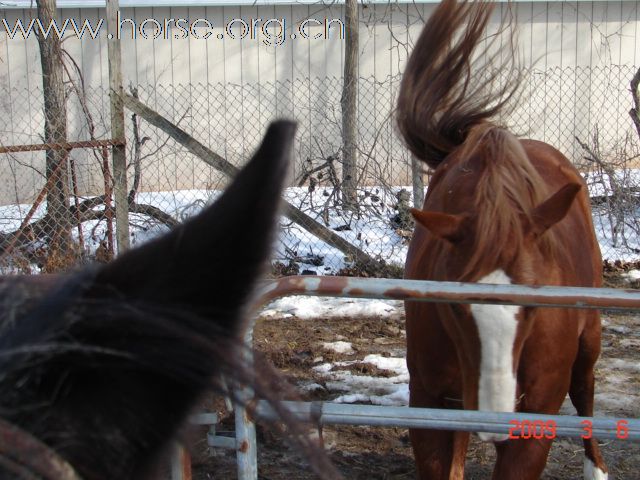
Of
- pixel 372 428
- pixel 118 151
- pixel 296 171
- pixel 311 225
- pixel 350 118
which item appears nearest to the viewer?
pixel 372 428

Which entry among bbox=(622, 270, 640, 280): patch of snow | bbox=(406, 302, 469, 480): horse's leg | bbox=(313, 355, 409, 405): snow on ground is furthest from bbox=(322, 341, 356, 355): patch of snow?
bbox=(622, 270, 640, 280): patch of snow

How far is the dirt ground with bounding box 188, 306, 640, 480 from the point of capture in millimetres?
3447

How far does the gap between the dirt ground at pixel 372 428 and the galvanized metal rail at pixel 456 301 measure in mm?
890

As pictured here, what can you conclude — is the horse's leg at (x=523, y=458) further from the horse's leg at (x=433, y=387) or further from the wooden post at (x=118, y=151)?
the wooden post at (x=118, y=151)

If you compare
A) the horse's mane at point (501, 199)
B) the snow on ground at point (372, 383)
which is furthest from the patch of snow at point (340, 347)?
the horse's mane at point (501, 199)

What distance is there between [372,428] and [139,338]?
11.0 feet

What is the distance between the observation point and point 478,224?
7.30 feet

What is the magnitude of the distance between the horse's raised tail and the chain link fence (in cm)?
124

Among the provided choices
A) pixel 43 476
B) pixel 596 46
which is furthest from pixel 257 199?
pixel 596 46

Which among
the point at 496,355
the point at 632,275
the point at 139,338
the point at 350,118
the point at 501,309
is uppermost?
the point at 350,118

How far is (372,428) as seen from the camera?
3.88 metres

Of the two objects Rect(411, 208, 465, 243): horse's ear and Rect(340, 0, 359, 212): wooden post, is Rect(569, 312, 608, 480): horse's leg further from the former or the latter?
Rect(340, 0, 359, 212): wooden post

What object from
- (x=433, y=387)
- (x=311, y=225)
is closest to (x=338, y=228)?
(x=311, y=225)
